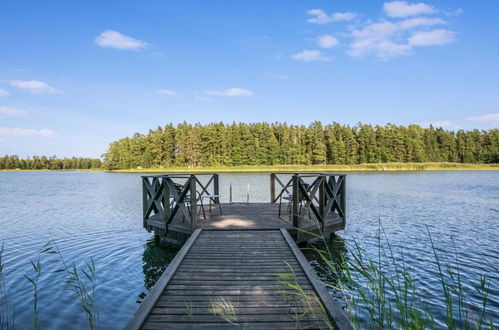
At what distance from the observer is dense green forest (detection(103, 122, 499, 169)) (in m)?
64.1

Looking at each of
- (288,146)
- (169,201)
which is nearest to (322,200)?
(169,201)

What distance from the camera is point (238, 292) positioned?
135 inches

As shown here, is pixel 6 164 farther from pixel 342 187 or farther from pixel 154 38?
pixel 342 187

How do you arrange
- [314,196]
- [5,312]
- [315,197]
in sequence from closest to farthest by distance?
[5,312] → [314,196] → [315,197]

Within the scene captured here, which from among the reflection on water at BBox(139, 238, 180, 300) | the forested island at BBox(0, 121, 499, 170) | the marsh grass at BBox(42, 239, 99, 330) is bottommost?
the reflection on water at BBox(139, 238, 180, 300)

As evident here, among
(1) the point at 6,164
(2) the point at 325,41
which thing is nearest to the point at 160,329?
(2) the point at 325,41

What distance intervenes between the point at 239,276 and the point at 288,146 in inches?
2420

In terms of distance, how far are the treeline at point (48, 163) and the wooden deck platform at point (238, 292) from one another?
10959 cm

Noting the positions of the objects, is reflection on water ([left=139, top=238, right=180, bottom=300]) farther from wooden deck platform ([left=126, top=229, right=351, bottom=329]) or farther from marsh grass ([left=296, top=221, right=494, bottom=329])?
marsh grass ([left=296, top=221, right=494, bottom=329])

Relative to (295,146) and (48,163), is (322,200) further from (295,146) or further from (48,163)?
(48,163)

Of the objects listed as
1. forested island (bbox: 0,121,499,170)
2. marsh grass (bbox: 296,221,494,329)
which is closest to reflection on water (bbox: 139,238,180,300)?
marsh grass (bbox: 296,221,494,329)

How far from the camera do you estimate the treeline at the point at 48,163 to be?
317ft

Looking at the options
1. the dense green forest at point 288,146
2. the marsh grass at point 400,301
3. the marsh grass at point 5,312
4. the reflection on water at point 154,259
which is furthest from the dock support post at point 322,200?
the dense green forest at point 288,146

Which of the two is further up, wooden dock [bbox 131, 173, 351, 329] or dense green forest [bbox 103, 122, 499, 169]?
dense green forest [bbox 103, 122, 499, 169]
